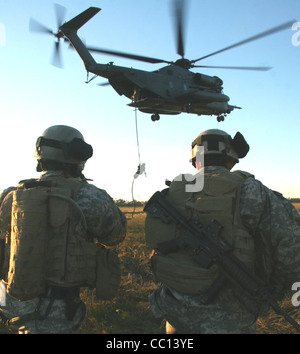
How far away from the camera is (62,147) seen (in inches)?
126

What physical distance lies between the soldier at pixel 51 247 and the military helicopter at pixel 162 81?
34.2 feet

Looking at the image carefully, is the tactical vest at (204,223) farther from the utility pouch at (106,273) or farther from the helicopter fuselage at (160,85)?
the helicopter fuselage at (160,85)

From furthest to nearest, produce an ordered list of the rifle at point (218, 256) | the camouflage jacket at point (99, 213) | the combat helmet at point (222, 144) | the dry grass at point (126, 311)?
the dry grass at point (126, 311)
the combat helmet at point (222, 144)
the camouflage jacket at point (99, 213)
the rifle at point (218, 256)

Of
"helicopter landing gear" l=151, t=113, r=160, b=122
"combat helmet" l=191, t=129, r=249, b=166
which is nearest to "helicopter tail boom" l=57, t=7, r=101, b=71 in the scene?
"helicopter landing gear" l=151, t=113, r=160, b=122

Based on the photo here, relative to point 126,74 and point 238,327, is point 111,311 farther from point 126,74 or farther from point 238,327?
point 126,74

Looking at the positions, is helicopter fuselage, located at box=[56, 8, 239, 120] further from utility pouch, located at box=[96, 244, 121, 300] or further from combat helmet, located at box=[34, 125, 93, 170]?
utility pouch, located at box=[96, 244, 121, 300]

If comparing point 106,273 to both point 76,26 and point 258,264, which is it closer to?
point 258,264

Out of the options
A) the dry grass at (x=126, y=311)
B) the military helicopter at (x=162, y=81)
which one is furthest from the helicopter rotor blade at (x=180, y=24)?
the dry grass at (x=126, y=311)

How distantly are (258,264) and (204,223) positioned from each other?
0.51 m

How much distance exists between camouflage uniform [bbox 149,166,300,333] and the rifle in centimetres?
10

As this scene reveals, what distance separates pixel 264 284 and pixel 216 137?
3.99ft

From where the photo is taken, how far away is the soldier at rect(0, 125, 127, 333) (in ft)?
8.90

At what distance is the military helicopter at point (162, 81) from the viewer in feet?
43.1

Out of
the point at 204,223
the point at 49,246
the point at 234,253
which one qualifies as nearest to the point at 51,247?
the point at 49,246
